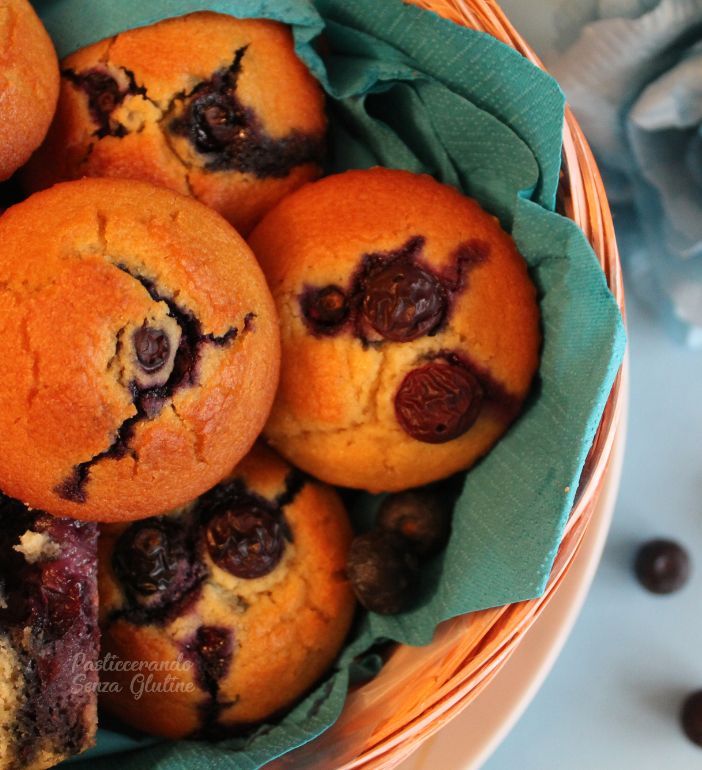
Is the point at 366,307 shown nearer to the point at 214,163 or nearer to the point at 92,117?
the point at 214,163

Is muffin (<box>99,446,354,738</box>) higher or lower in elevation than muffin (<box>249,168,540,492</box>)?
lower

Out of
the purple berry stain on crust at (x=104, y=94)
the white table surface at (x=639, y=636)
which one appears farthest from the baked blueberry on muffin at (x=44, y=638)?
the white table surface at (x=639, y=636)

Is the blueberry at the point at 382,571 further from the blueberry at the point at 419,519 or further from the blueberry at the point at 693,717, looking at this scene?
the blueberry at the point at 693,717

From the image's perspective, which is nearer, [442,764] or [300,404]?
[300,404]

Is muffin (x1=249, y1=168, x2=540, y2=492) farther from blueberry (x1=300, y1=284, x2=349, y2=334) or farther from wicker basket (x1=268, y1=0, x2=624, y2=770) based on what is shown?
wicker basket (x1=268, y1=0, x2=624, y2=770)

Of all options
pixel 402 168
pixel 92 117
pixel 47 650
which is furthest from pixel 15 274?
pixel 402 168

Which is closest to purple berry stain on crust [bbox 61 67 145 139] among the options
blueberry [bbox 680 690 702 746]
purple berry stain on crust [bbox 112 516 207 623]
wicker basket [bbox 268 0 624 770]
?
wicker basket [bbox 268 0 624 770]

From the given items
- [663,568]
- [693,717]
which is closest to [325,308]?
[663,568]

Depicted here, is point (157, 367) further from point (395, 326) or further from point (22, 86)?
point (22, 86)
